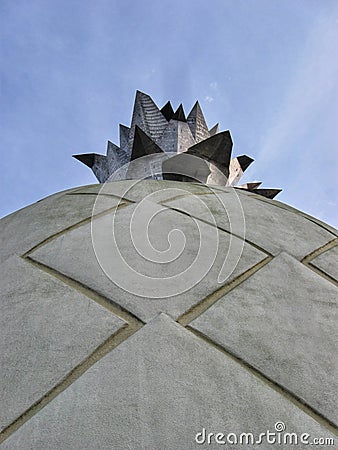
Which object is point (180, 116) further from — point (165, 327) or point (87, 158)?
point (165, 327)

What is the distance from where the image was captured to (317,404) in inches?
56.2

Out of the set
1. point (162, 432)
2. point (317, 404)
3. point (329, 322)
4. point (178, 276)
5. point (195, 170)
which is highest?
point (195, 170)

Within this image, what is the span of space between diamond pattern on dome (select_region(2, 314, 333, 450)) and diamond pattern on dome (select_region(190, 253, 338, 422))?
89mm

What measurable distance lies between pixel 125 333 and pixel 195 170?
178 inches

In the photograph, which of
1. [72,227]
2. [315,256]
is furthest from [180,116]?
[315,256]

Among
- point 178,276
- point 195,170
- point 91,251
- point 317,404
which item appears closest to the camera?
point 317,404

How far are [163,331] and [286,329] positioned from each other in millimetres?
494

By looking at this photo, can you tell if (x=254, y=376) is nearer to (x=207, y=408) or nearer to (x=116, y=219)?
(x=207, y=408)

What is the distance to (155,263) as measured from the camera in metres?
2.07

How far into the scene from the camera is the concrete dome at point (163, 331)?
4.27 ft

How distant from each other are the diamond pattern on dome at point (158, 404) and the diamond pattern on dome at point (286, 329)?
89mm

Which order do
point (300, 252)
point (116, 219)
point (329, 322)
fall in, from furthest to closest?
point (116, 219), point (300, 252), point (329, 322)

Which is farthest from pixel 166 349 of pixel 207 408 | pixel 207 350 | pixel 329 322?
pixel 329 322

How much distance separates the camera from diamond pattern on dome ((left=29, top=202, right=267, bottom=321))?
1800 mm
